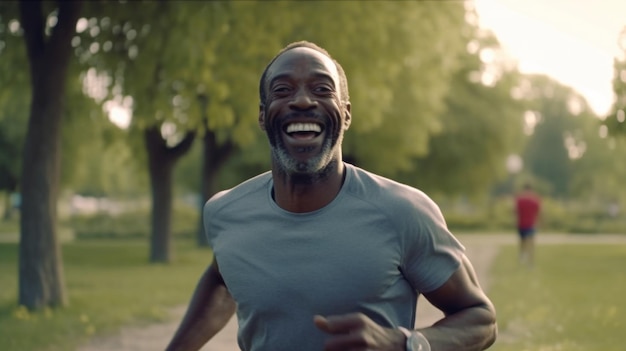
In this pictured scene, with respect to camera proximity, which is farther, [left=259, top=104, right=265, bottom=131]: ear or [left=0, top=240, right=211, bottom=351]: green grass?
[left=0, top=240, right=211, bottom=351]: green grass

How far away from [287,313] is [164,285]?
14723 mm

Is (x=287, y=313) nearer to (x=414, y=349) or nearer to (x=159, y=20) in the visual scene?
(x=414, y=349)

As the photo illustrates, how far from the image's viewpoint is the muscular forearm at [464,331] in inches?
109

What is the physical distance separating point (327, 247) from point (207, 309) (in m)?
0.70

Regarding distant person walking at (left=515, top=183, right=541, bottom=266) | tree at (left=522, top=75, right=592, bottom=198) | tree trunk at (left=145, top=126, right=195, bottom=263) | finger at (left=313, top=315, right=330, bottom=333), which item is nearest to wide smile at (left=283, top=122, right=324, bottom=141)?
finger at (left=313, top=315, right=330, bottom=333)

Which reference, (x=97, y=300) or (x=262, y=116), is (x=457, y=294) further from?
(x=97, y=300)

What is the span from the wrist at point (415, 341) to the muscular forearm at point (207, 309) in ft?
2.74

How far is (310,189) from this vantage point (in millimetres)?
2910

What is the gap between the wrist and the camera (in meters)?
2.66

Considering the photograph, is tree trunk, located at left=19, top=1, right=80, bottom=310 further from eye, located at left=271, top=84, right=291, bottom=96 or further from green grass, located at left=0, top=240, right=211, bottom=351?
eye, located at left=271, top=84, right=291, bottom=96

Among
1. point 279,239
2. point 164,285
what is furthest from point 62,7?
point 279,239

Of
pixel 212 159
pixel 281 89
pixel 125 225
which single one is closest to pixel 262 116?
pixel 281 89

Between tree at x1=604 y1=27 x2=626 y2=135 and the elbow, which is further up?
the elbow

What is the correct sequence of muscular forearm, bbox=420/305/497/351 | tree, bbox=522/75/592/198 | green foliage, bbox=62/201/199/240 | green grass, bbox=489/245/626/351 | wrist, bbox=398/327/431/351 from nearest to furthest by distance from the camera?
1. wrist, bbox=398/327/431/351
2. muscular forearm, bbox=420/305/497/351
3. green grass, bbox=489/245/626/351
4. green foliage, bbox=62/201/199/240
5. tree, bbox=522/75/592/198
